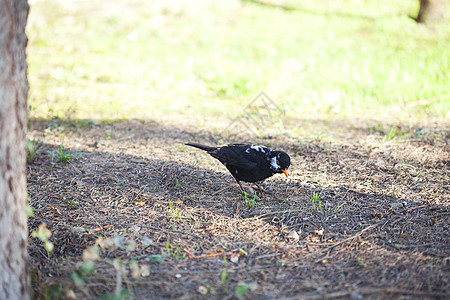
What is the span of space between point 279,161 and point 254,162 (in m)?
0.23

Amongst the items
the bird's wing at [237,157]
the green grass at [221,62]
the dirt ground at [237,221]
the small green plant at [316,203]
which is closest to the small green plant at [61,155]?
the dirt ground at [237,221]

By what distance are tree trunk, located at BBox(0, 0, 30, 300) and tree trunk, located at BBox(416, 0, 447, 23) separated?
11323 mm

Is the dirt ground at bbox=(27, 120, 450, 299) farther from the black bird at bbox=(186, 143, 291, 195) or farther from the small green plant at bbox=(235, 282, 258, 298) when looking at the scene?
the black bird at bbox=(186, 143, 291, 195)

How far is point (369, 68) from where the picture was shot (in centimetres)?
764

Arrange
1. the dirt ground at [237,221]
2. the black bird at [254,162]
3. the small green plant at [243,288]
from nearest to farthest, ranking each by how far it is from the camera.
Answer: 1. the small green plant at [243,288]
2. the dirt ground at [237,221]
3. the black bird at [254,162]

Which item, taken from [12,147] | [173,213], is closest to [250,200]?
[173,213]

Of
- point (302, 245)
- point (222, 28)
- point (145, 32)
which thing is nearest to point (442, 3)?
point (222, 28)

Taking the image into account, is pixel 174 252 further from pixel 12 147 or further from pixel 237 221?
pixel 12 147

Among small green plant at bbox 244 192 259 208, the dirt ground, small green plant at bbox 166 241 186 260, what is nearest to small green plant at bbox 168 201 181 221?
the dirt ground

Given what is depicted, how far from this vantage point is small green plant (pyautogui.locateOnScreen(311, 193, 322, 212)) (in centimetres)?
335

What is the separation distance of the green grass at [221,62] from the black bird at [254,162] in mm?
→ 2188

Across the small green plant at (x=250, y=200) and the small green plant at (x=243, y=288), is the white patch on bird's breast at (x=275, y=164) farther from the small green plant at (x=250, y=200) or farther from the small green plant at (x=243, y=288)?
the small green plant at (x=243, y=288)

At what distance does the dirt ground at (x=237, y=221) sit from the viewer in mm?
2385

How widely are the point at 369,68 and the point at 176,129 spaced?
434cm
